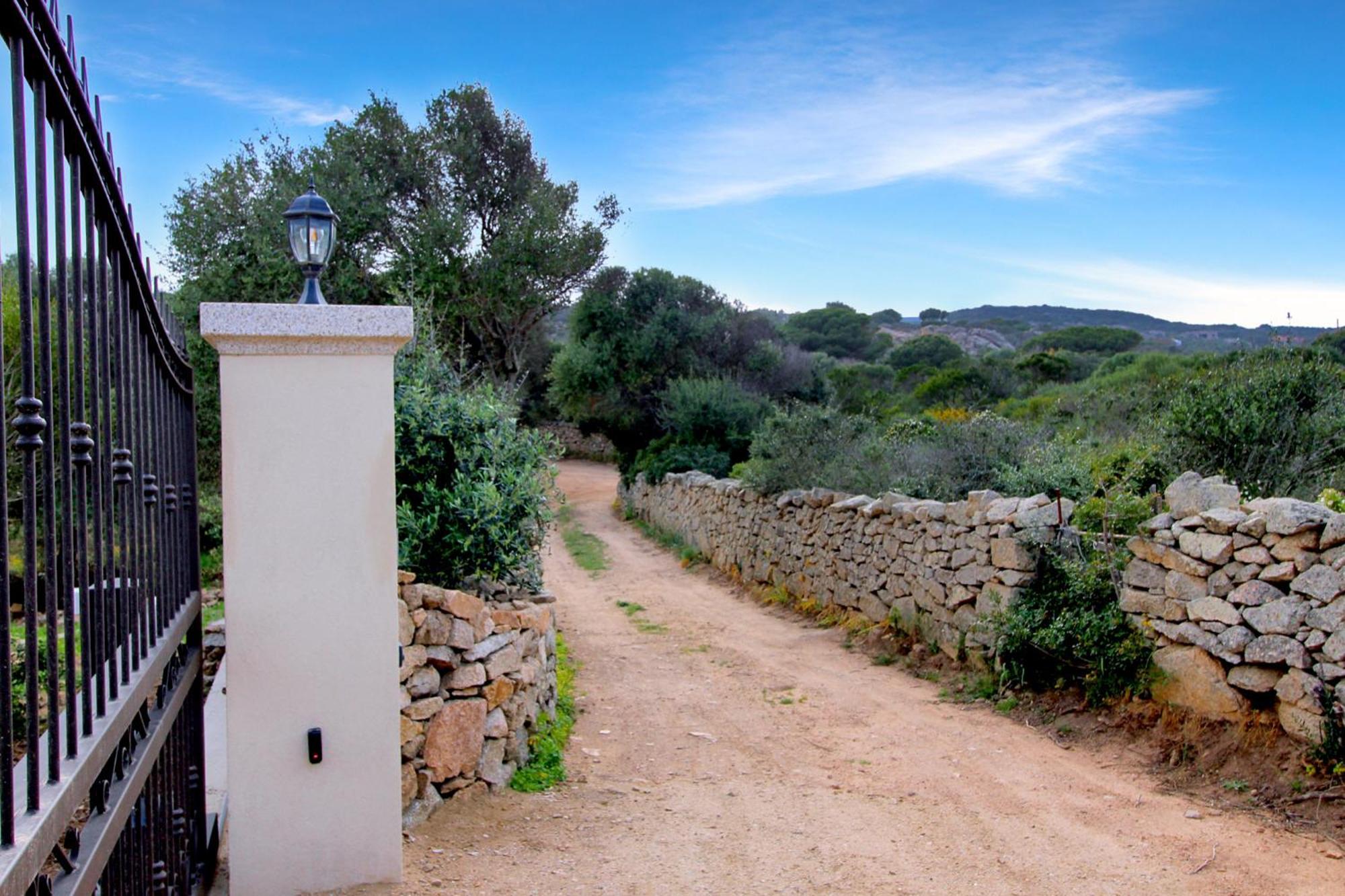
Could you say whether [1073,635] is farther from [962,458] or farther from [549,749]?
[962,458]

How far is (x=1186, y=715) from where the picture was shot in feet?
20.0

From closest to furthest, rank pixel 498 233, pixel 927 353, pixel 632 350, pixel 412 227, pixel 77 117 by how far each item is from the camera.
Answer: pixel 77 117
pixel 412 227
pixel 498 233
pixel 632 350
pixel 927 353

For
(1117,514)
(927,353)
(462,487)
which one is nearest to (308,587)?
(462,487)

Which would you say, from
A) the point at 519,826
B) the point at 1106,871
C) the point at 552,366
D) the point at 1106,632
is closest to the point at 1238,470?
the point at 1106,632

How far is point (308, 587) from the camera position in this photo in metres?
3.64

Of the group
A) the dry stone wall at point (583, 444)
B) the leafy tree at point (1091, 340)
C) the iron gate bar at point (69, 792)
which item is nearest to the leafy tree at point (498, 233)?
the iron gate bar at point (69, 792)

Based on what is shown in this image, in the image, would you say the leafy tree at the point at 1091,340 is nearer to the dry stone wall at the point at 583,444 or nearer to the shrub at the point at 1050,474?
the dry stone wall at the point at 583,444

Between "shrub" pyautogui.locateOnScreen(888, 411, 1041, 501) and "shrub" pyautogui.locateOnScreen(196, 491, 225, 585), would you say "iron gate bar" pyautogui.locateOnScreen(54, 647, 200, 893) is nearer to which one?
"shrub" pyautogui.locateOnScreen(888, 411, 1041, 501)

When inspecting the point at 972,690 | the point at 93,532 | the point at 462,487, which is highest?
the point at 93,532

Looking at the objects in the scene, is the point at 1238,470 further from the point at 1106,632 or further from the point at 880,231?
the point at 880,231

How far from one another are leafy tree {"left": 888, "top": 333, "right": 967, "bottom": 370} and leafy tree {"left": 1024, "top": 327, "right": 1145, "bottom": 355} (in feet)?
10.8

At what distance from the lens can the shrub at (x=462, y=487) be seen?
593 cm

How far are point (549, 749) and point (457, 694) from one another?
0.96m

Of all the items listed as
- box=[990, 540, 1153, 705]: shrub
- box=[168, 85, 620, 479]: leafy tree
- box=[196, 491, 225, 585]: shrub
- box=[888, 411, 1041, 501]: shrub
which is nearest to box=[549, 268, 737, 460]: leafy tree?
box=[168, 85, 620, 479]: leafy tree
